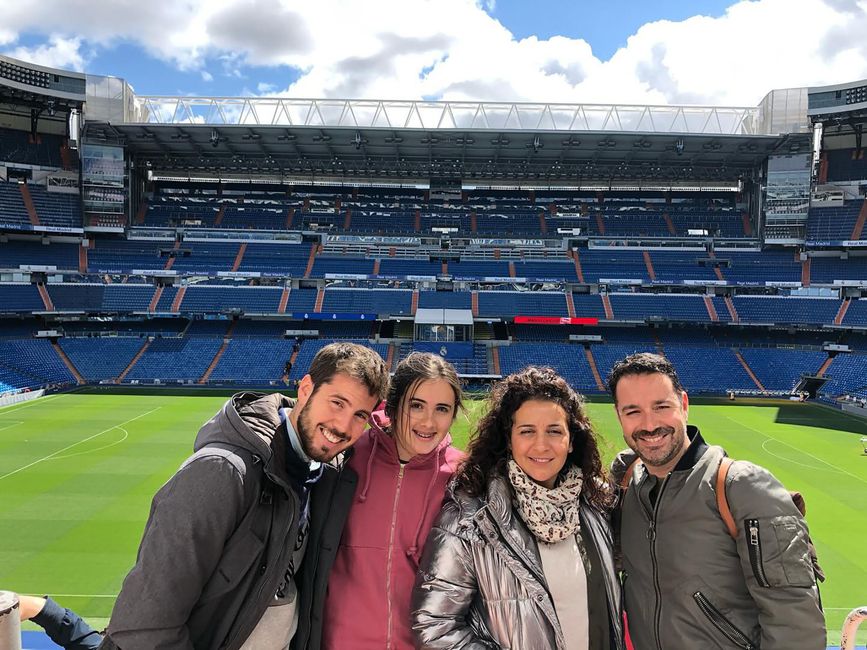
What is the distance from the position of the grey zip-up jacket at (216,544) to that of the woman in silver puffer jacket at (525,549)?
32.0 inches

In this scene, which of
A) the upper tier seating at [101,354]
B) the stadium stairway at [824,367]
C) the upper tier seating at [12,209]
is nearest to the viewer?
the stadium stairway at [824,367]

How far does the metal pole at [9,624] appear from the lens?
90.4 inches

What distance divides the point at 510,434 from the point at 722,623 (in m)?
1.49

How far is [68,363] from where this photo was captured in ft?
116

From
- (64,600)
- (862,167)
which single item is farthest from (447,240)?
(64,600)

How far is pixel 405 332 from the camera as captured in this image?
137 ft

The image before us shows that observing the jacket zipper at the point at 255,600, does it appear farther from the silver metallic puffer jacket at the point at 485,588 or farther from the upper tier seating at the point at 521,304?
the upper tier seating at the point at 521,304

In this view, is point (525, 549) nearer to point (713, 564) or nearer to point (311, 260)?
point (713, 564)

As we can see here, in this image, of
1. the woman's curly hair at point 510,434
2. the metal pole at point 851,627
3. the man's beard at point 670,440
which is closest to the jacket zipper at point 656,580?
the man's beard at point 670,440

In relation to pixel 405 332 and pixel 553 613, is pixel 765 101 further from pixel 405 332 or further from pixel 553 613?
pixel 553 613

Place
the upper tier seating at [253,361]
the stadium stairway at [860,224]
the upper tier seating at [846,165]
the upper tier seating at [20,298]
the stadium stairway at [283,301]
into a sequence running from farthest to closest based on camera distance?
the upper tier seating at [846,165]
the stadium stairway at [283,301]
the stadium stairway at [860,224]
the upper tier seating at [20,298]
the upper tier seating at [253,361]

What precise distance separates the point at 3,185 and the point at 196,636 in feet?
174

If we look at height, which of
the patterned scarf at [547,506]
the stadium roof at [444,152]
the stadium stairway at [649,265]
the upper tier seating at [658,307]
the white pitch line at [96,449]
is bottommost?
the white pitch line at [96,449]

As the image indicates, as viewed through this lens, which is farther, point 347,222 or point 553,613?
point 347,222
